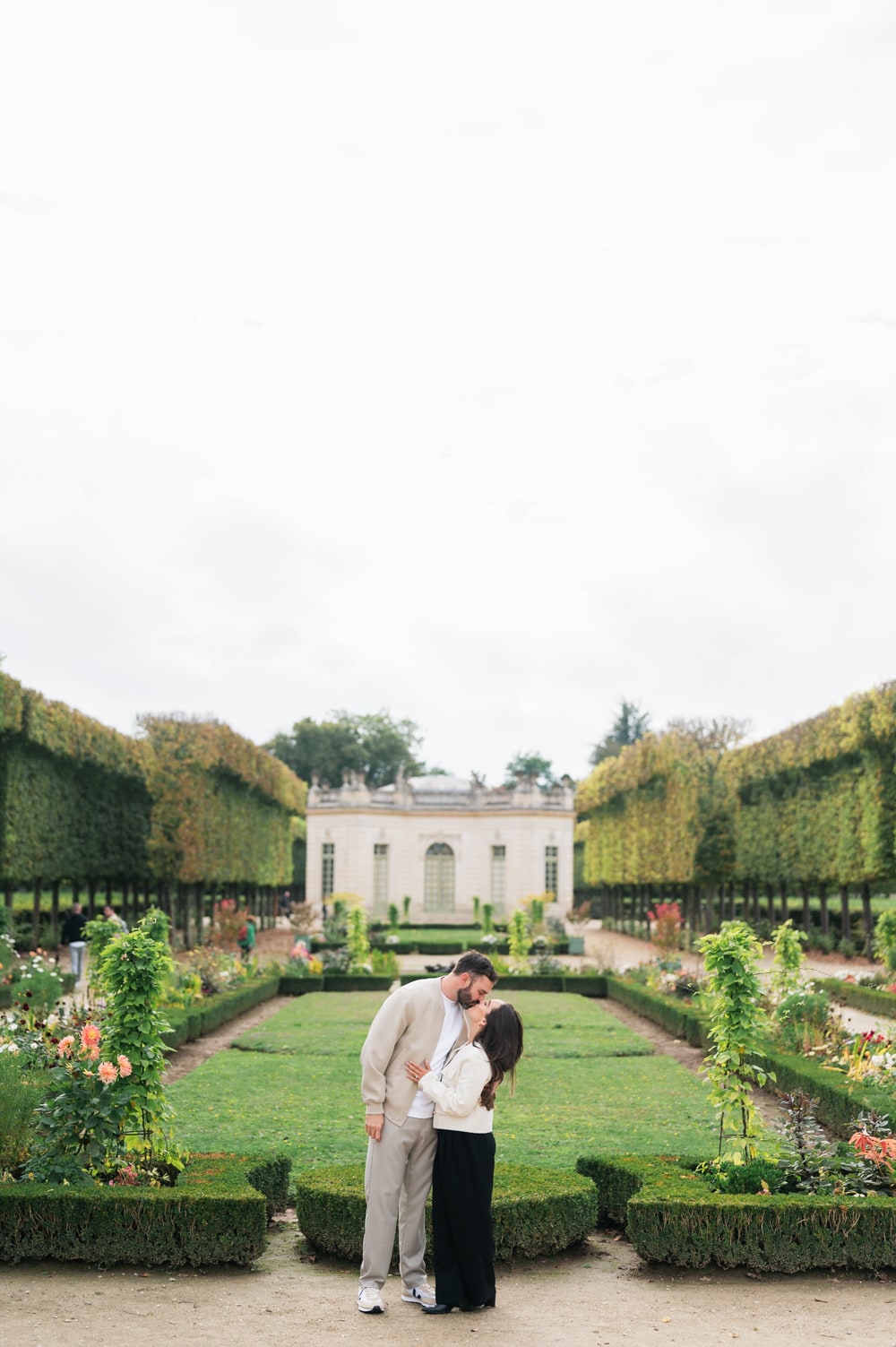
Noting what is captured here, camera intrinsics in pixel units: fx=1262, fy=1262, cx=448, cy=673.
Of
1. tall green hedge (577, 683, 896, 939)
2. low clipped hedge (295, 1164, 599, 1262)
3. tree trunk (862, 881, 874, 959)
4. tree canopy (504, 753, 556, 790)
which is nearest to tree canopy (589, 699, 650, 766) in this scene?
tree canopy (504, 753, 556, 790)

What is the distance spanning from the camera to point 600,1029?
17484mm

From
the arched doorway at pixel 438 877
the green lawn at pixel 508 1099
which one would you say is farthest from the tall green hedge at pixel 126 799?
the arched doorway at pixel 438 877

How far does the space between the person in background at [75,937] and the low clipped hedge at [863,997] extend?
11.5 metres

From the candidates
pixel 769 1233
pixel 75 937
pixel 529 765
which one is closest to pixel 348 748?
pixel 529 765

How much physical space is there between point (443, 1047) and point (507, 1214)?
1.38m

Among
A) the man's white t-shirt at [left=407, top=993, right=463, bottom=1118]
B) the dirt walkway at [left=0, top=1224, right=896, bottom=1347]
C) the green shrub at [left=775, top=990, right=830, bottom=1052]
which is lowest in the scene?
the dirt walkway at [left=0, top=1224, right=896, bottom=1347]

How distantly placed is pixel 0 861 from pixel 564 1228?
1745 centimetres

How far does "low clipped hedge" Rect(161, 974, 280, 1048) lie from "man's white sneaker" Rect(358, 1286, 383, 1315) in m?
7.58

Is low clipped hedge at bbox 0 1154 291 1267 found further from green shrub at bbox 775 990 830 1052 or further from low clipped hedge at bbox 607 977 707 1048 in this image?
low clipped hedge at bbox 607 977 707 1048

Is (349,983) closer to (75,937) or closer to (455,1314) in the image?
(75,937)

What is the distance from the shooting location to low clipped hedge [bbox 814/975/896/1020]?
1752 cm

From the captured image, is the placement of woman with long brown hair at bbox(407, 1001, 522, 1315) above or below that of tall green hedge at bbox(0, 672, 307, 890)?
below

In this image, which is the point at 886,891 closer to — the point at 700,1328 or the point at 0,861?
the point at 0,861

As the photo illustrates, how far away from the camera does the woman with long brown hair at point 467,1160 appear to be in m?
5.52
